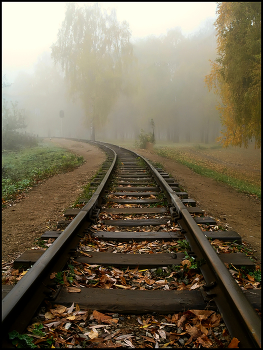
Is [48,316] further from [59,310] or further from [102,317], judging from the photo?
[102,317]

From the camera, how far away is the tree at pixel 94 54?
26734 millimetres

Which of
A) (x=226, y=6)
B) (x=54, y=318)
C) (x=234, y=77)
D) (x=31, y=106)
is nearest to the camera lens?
(x=54, y=318)

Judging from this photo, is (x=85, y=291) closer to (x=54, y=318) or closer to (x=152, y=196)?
(x=54, y=318)

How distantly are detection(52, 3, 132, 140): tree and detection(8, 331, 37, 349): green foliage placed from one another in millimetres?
26441

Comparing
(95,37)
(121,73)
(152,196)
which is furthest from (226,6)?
(95,37)

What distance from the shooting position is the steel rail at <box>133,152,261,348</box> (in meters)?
1.65

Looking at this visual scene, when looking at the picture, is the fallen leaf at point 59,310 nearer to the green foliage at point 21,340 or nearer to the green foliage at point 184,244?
the green foliage at point 21,340

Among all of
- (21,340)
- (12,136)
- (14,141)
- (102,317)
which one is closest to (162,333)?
(102,317)

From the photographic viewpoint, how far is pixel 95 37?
2817 cm

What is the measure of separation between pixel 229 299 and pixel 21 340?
1.46m

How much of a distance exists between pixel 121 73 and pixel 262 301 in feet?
93.5

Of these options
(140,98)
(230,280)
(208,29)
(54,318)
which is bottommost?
(54,318)

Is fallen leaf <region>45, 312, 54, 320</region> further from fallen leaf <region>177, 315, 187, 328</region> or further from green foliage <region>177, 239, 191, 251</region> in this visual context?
green foliage <region>177, 239, 191, 251</region>

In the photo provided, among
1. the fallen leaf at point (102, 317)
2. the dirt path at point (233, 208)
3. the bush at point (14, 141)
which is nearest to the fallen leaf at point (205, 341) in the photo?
the fallen leaf at point (102, 317)
